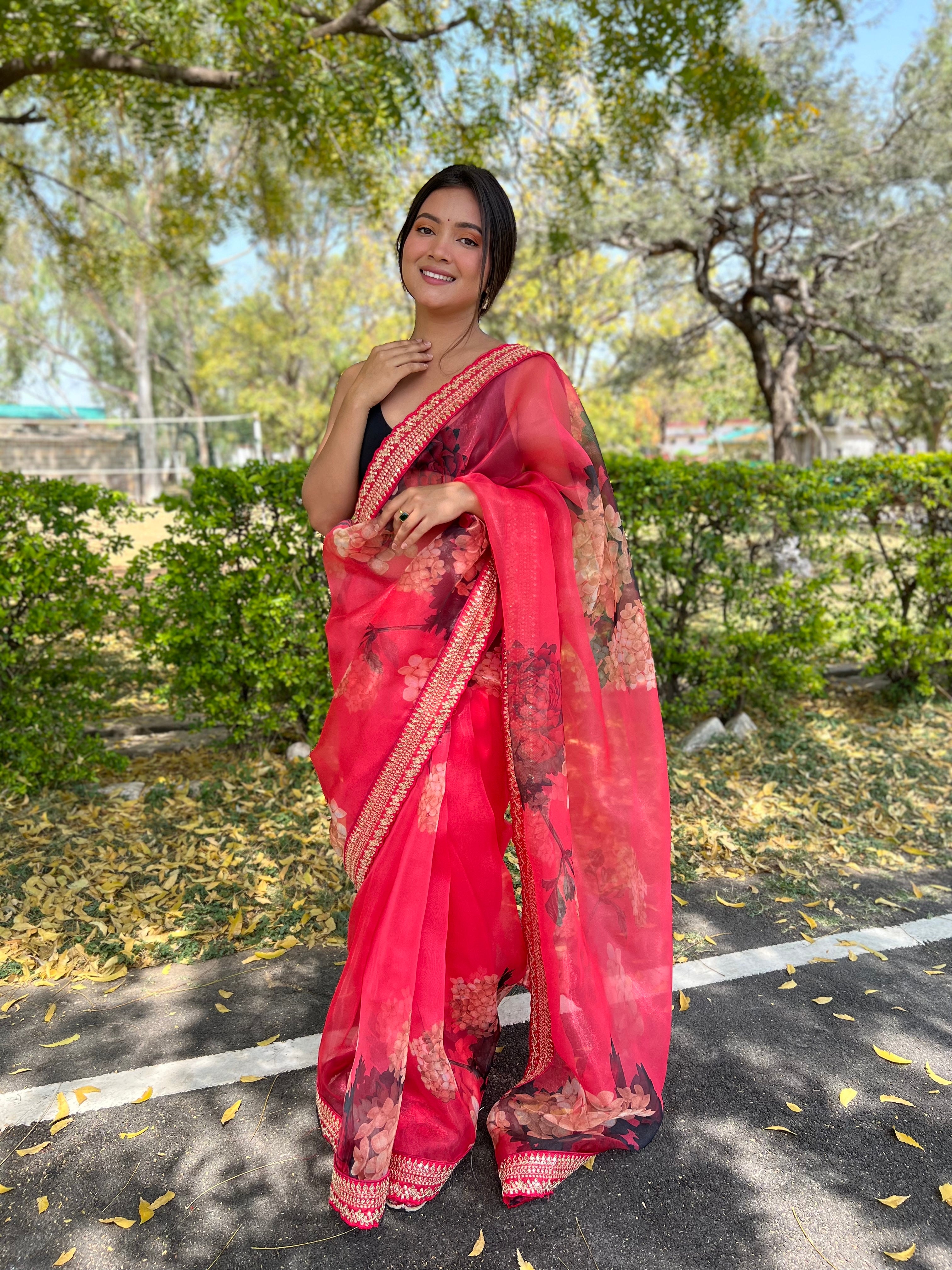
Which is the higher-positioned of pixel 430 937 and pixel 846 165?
pixel 846 165

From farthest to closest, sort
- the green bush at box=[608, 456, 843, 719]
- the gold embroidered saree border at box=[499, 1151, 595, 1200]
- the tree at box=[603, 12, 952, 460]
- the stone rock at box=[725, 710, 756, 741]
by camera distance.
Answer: the tree at box=[603, 12, 952, 460] → the stone rock at box=[725, 710, 756, 741] → the green bush at box=[608, 456, 843, 719] → the gold embroidered saree border at box=[499, 1151, 595, 1200]

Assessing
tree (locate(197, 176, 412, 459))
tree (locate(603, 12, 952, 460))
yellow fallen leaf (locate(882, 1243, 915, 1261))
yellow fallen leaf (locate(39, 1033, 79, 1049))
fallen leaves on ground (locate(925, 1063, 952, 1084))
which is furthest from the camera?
tree (locate(197, 176, 412, 459))

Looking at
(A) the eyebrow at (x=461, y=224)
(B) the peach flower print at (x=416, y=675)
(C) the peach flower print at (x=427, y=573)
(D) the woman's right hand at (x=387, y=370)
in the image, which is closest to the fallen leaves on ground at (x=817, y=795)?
(B) the peach flower print at (x=416, y=675)

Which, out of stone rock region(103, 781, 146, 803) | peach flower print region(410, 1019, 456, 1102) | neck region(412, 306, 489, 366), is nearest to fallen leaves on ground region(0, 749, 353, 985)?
stone rock region(103, 781, 146, 803)

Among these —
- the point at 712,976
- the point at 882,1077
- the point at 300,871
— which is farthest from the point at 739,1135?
the point at 300,871

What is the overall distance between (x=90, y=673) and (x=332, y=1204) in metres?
3.20

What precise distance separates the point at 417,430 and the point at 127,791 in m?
3.05

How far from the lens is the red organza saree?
2080 mm

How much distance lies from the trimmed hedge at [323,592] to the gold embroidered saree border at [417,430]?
8.30 ft

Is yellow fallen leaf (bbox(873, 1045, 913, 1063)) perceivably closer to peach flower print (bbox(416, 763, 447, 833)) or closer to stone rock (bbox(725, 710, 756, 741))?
peach flower print (bbox(416, 763, 447, 833))

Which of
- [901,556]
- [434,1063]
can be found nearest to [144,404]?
[901,556]

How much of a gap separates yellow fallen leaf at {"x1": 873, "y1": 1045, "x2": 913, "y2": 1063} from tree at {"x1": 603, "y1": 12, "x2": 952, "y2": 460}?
887cm

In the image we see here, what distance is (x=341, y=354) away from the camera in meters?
26.2

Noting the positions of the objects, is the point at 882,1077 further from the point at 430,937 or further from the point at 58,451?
the point at 58,451
